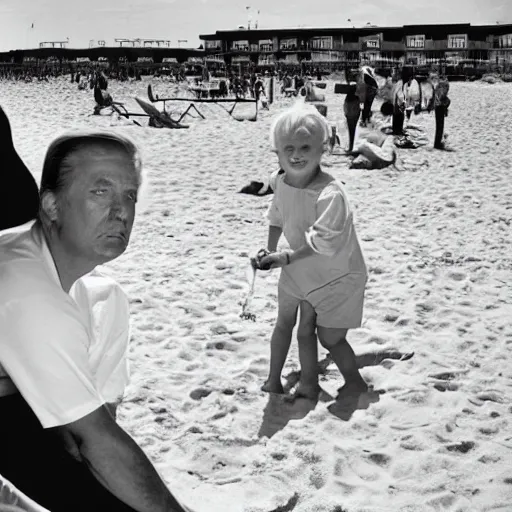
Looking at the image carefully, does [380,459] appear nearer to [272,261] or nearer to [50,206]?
[272,261]

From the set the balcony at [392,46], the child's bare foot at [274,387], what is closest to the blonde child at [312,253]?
the child's bare foot at [274,387]

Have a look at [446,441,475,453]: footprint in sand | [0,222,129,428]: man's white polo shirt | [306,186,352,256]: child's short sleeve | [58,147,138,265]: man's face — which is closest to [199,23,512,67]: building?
[306,186,352,256]: child's short sleeve

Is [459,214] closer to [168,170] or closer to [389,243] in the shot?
[389,243]

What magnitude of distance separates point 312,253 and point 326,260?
3.8 inches

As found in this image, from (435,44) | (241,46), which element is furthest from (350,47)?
(241,46)

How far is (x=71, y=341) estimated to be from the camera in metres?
1.35

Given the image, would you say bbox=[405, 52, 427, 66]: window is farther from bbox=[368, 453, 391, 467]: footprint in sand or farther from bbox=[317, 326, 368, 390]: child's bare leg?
bbox=[368, 453, 391, 467]: footprint in sand

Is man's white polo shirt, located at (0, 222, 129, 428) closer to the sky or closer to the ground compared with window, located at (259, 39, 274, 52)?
closer to the ground

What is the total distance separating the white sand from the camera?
2.81 meters

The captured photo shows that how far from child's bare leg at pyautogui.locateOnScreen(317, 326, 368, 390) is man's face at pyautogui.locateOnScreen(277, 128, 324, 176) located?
791mm

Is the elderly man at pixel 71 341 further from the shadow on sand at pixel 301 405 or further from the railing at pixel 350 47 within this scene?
the railing at pixel 350 47

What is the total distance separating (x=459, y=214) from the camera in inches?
321

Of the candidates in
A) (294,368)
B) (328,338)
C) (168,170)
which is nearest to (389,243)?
(294,368)

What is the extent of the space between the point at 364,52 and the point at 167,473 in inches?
3448
